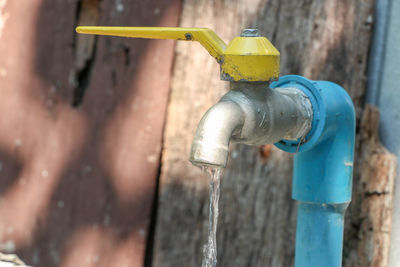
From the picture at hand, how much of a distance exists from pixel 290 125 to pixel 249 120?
11 cm

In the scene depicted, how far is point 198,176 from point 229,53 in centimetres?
65

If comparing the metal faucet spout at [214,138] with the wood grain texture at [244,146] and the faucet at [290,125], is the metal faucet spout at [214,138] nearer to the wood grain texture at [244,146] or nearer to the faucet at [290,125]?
the faucet at [290,125]

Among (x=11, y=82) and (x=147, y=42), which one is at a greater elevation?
(x=147, y=42)

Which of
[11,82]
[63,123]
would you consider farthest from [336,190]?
[11,82]

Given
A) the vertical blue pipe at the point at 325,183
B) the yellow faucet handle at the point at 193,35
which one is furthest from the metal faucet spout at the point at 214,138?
the vertical blue pipe at the point at 325,183

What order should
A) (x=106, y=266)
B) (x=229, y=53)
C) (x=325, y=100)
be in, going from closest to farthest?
1. (x=229, y=53)
2. (x=325, y=100)
3. (x=106, y=266)

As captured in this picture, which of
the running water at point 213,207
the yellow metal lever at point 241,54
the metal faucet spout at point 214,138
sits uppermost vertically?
the yellow metal lever at point 241,54

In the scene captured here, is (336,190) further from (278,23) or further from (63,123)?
(63,123)

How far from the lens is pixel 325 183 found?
40.4 inches

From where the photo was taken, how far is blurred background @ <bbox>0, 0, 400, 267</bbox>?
1.31m

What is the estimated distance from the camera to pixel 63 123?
5.20 ft

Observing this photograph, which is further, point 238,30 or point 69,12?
point 69,12

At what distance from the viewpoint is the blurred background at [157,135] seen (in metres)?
→ 1.31

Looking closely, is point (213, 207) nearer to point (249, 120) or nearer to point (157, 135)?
point (249, 120)
